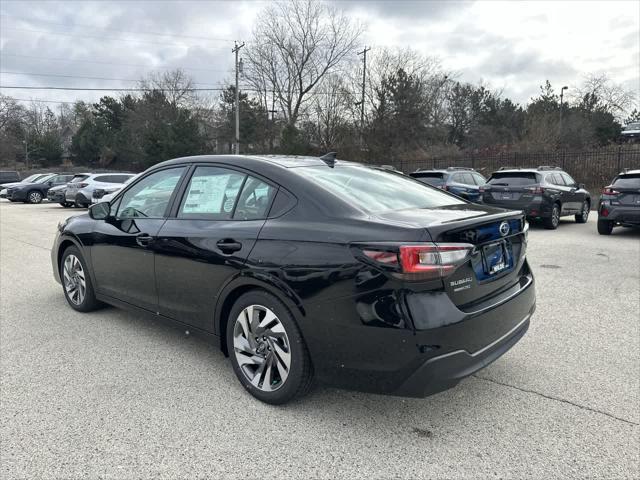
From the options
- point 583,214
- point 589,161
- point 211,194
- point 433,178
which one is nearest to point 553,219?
point 583,214

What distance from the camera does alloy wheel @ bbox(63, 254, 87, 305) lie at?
4.73 m

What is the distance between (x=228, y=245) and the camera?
3098mm

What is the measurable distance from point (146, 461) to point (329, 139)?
36.8m

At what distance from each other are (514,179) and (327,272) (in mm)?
10678

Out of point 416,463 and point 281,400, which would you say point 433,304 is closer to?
point 416,463

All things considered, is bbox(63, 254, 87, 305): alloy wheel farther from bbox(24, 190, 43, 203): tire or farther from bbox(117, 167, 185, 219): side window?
bbox(24, 190, 43, 203): tire

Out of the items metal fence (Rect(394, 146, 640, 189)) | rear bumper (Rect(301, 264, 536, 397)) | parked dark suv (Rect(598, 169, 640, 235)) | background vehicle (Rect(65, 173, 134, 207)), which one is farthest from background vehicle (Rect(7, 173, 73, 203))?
rear bumper (Rect(301, 264, 536, 397))

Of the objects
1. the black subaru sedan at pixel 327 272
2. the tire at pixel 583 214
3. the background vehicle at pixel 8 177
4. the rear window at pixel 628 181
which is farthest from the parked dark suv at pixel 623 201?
the background vehicle at pixel 8 177

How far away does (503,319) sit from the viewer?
285 cm

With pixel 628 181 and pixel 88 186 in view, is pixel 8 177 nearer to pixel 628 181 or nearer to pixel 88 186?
pixel 88 186

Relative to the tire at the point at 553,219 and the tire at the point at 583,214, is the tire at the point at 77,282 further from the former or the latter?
the tire at the point at 583,214

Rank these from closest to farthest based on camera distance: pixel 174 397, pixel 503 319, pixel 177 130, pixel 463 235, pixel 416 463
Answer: pixel 416 463
pixel 463 235
pixel 503 319
pixel 174 397
pixel 177 130

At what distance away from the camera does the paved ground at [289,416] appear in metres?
2.40

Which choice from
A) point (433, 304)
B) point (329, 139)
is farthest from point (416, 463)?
point (329, 139)
